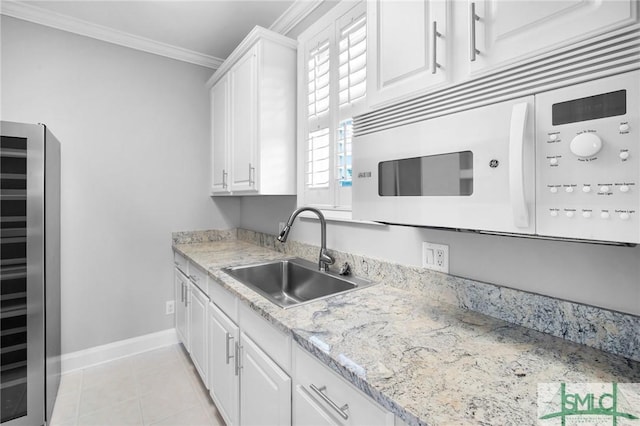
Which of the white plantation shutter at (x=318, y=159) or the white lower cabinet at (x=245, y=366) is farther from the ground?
the white plantation shutter at (x=318, y=159)

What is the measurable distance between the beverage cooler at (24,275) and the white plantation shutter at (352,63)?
1586 mm

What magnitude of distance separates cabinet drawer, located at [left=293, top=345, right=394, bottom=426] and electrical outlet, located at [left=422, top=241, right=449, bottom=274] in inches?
25.6

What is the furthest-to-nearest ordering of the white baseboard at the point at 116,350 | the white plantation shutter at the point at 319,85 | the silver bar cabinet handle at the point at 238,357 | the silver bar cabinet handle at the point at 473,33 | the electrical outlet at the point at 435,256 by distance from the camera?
the white baseboard at the point at 116,350
the white plantation shutter at the point at 319,85
the silver bar cabinet handle at the point at 238,357
the electrical outlet at the point at 435,256
the silver bar cabinet handle at the point at 473,33

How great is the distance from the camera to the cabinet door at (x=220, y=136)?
244 centimetres

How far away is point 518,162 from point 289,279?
154cm

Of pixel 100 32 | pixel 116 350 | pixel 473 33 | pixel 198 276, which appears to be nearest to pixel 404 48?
pixel 473 33

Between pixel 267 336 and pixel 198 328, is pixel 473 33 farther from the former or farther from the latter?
pixel 198 328

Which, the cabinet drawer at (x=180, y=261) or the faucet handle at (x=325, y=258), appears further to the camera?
the cabinet drawer at (x=180, y=261)

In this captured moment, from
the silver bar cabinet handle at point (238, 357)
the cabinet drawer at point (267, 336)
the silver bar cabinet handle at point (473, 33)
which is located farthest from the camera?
the silver bar cabinet handle at point (238, 357)

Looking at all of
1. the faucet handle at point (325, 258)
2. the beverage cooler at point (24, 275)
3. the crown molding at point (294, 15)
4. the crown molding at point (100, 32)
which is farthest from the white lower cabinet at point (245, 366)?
the crown molding at point (100, 32)

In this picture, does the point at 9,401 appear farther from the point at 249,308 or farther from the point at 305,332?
the point at 305,332

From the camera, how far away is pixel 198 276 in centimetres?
203

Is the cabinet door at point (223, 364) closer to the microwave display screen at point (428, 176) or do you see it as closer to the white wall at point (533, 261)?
the white wall at point (533, 261)

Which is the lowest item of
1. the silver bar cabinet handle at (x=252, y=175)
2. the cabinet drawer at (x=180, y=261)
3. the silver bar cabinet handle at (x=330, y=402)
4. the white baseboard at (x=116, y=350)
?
the white baseboard at (x=116, y=350)
